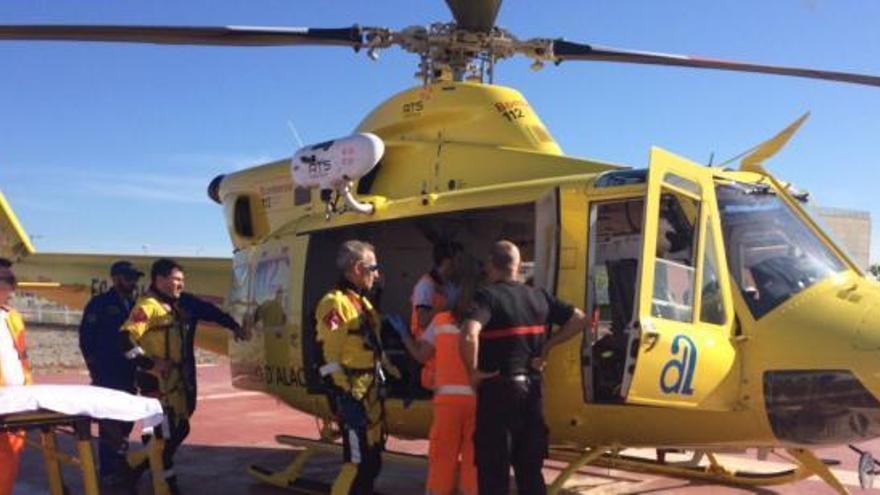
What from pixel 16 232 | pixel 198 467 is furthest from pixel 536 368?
pixel 16 232

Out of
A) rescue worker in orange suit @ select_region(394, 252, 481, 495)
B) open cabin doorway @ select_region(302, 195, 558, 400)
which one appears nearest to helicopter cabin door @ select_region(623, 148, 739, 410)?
open cabin doorway @ select_region(302, 195, 558, 400)

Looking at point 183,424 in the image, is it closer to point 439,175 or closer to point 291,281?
point 291,281

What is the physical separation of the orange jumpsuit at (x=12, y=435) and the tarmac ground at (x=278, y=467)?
1.94 m

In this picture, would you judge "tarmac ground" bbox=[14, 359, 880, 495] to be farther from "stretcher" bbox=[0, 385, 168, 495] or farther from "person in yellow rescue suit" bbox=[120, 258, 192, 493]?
"stretcher" bbox=[0, 385, 168, 495]

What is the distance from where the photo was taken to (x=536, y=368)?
15.4 feet

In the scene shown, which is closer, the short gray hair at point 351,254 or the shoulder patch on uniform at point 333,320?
the shoulder patch on uniform at point 333,320

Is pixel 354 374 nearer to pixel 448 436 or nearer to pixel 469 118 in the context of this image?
pixel 448 436

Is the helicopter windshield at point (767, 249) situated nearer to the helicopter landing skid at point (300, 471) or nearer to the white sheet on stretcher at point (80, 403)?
the helicopter landing skid at point (300, 471)

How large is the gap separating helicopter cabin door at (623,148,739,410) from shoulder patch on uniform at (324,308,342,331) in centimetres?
171

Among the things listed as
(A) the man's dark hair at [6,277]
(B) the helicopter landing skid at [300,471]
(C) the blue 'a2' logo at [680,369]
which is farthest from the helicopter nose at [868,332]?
(A) the man's dark hair at [6,277]

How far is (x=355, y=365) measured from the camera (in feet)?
17.1

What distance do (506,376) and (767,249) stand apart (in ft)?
5.91

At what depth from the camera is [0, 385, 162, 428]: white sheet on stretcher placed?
13.8 ft

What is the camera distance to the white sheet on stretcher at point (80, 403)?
4.21 metres
